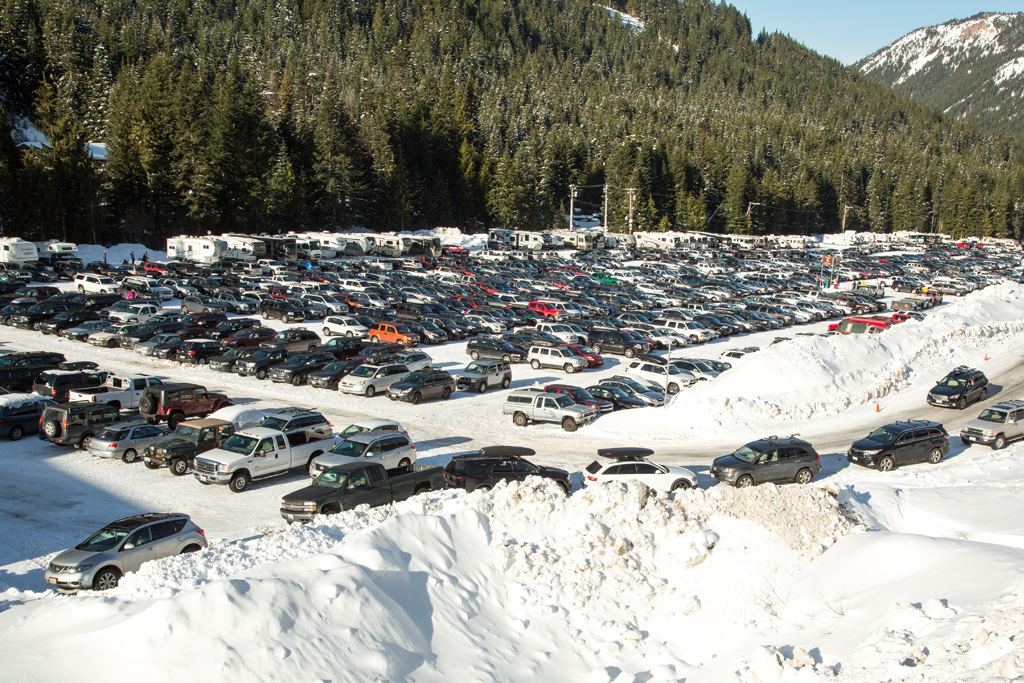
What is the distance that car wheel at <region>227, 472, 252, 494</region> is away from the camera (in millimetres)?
19125

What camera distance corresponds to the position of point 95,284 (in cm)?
5112

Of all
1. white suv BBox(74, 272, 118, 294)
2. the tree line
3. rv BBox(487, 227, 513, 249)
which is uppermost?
the tree line

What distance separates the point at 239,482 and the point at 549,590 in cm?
1112

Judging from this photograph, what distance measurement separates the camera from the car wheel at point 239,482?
19125mm

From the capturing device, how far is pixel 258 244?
71375 mm

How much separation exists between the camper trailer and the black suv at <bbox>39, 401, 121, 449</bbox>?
4852 cm

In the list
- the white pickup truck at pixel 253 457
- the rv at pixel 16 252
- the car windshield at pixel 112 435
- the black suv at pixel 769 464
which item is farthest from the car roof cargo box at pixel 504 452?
the rv at pixel 16 252

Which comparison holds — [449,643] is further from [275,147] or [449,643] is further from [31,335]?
[275,147]

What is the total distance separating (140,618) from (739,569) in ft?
29.2

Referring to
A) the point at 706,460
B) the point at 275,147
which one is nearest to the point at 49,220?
the point at 275,147

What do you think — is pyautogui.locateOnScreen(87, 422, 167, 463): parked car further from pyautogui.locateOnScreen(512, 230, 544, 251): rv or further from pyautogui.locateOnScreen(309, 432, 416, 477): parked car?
pyautogui.locateOnScreen(512, 230, 544, 251): rv

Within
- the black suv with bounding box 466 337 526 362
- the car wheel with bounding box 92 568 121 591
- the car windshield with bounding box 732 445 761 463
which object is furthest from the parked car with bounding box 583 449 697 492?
the black suv with bounding box 466 337 526 362

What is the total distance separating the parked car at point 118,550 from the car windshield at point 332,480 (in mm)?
3034

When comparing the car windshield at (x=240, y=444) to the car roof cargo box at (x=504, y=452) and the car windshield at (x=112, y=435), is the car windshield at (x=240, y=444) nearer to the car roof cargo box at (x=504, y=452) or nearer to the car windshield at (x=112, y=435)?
the car windshield at (x=112, y=435)
